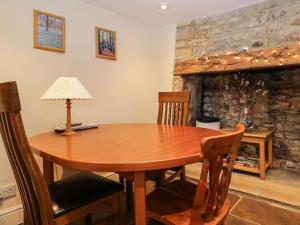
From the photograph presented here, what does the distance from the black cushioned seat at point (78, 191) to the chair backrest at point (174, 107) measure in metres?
1.08

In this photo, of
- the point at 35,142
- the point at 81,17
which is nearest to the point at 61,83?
the point at 35,142

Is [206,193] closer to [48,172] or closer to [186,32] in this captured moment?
[48,172]

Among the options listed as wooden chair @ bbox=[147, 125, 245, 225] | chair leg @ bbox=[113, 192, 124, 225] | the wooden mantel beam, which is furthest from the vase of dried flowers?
chair leg @ bbox=[113, 192, 124, 225]

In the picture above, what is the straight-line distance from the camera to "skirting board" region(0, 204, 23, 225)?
1748mm

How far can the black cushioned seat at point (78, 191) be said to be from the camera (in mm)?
1110

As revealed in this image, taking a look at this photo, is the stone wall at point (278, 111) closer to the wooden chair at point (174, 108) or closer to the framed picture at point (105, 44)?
the wooden chair at point (174, 108)

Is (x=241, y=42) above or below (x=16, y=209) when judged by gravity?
above

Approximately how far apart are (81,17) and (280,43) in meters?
2.24

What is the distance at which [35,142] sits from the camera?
1.36 metres

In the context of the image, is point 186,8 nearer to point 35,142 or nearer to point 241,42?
Result: point 241,42

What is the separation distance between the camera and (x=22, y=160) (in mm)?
898

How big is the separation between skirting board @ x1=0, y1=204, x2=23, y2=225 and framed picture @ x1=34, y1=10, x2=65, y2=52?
1433 mm

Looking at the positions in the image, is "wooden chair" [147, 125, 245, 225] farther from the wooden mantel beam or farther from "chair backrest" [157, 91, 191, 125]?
the wooden mantel beam

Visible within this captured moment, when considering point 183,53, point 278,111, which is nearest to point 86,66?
point 183,53
